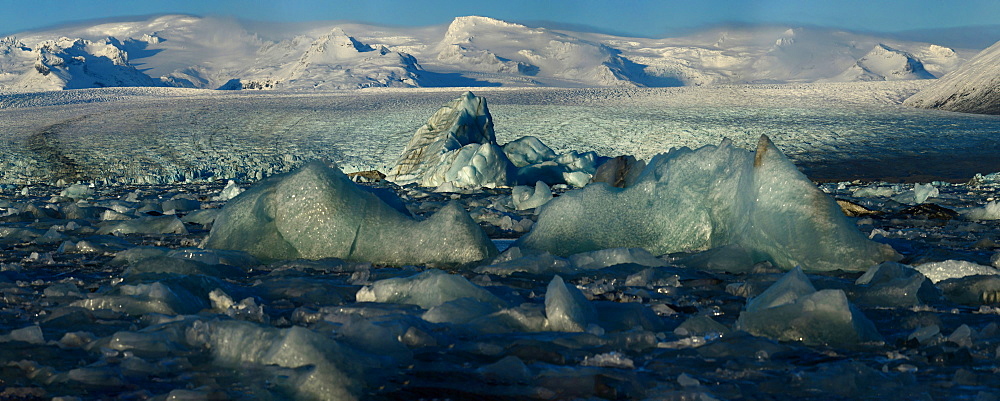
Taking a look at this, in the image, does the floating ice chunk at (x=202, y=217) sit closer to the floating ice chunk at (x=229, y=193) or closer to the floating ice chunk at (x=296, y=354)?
the floating ice chunk at (x=229, y=193)

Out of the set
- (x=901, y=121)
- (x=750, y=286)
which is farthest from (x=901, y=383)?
(x=901, y=121)

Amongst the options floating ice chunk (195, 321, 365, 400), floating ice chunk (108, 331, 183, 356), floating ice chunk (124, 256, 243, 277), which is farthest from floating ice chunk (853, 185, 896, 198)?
floating ice chunk (108, 331, 183, 356)

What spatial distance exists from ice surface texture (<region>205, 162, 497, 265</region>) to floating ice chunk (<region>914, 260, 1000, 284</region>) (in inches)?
99.2

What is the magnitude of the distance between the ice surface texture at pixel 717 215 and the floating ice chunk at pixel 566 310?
198 cm

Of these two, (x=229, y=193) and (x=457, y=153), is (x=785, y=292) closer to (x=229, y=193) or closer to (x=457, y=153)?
(x=229, y=193)

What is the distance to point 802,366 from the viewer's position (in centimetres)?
289

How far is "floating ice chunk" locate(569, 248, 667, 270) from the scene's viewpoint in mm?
5066

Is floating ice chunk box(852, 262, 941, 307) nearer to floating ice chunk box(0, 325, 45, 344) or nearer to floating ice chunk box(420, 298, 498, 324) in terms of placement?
floating ice chunk box(420, 298, 498, 324)

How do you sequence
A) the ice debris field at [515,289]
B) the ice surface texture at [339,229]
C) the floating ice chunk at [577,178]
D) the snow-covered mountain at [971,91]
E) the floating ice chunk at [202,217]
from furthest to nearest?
the snow-covered mountain at [971,91] → the floating ice chunk at [577,178] → the floating ice chunk at [202,217] → the ice surface texture at [339,229] → the ice debris field at [515,289]

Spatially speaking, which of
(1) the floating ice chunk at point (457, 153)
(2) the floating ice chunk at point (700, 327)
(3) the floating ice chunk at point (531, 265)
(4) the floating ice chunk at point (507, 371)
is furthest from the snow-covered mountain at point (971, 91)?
(4) the floating ice chunk at point (507, 371)

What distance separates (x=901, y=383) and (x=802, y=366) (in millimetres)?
331

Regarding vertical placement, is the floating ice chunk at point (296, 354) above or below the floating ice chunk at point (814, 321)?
A: below

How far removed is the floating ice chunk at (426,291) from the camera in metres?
3.82

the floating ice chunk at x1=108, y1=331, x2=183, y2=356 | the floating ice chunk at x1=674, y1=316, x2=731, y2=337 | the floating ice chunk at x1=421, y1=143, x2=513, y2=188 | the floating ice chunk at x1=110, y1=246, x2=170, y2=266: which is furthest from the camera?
the floating ice chunk at x1=421, y1=143, x2=513, y2=188
